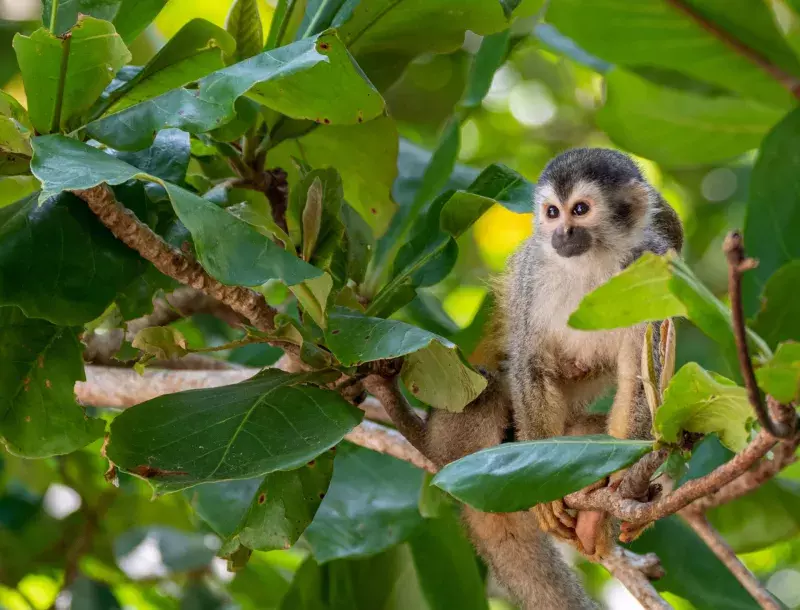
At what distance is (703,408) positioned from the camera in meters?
1.09

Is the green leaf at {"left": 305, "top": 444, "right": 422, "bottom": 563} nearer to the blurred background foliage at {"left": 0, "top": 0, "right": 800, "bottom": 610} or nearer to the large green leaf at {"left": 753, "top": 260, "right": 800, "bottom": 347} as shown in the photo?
the blurred background foliage at {"left": 0, "top": 0, "right": 800, "bottom": 610}

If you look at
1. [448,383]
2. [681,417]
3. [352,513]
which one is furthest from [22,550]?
[681,417]

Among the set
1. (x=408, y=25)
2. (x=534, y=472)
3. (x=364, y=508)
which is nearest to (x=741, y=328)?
(x=534, y=472)

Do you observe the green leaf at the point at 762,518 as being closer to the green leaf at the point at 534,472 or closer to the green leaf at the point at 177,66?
the green leaf at the point at 534,472

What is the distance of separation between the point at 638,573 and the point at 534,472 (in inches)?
20.2

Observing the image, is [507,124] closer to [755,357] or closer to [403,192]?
[403,192]

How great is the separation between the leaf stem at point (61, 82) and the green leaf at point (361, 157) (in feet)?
1.82

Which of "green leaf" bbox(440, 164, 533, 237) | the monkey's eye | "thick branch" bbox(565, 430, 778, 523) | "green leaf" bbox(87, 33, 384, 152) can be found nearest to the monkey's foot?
"thick branch" bbox(565, 430, 778, 523)

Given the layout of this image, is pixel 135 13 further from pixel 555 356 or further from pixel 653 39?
pixel 653 39

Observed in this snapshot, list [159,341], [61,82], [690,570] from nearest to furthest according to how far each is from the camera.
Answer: [61,82] → [159,341] → [690,570]

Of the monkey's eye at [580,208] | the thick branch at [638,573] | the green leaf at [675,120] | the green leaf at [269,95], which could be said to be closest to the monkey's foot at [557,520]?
the thick branch at [638,573]

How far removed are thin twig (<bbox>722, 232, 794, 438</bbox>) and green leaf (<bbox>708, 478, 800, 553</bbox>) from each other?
59.9 inches

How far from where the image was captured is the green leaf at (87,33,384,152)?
1233 mm

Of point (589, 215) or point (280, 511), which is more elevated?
point (589, 215)
